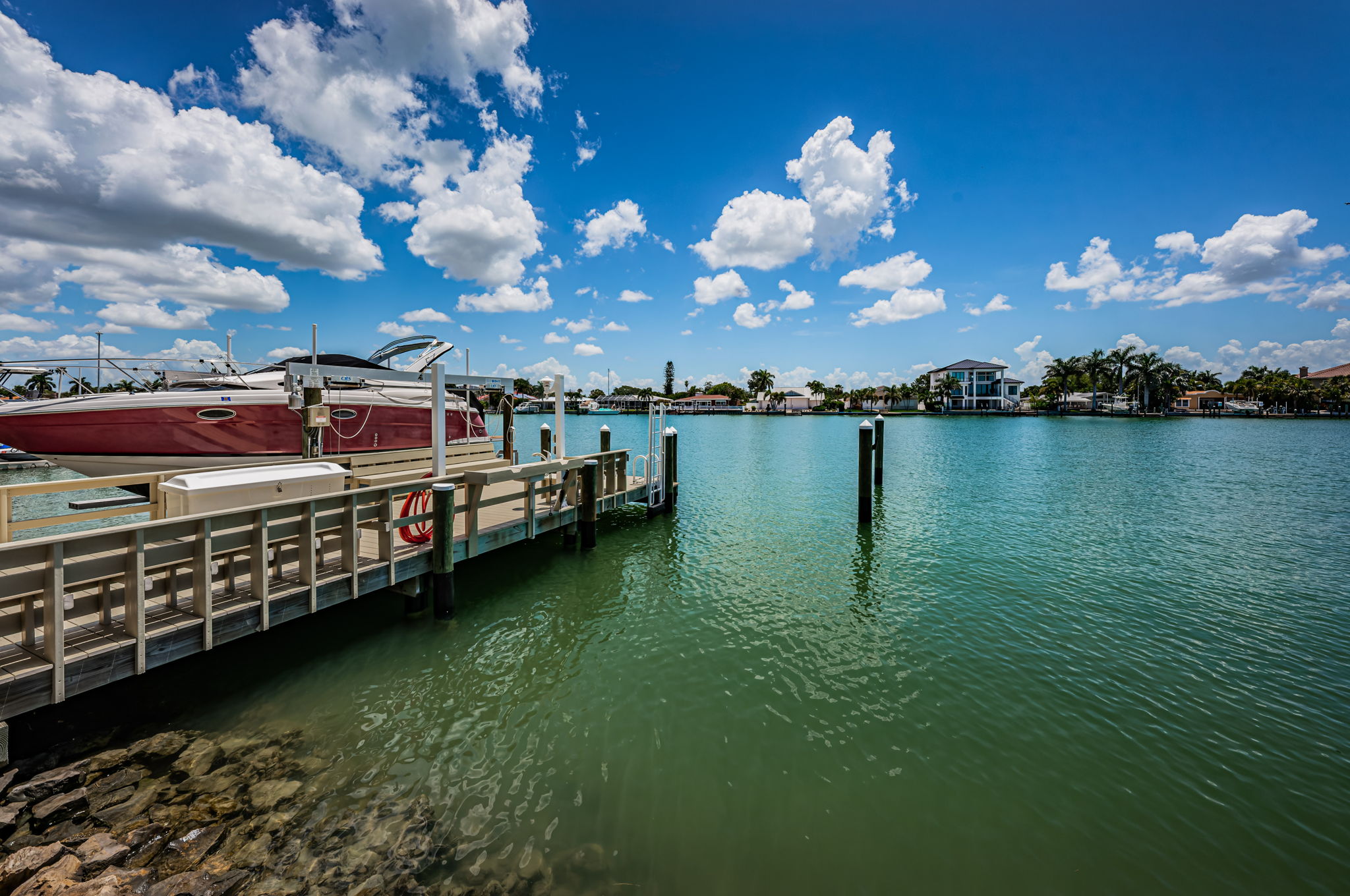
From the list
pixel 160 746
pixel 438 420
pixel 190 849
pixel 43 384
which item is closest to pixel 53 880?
pixel 190 849

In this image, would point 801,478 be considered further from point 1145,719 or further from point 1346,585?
point 1145,719

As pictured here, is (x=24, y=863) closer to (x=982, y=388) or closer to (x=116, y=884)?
(x=116, y=884)

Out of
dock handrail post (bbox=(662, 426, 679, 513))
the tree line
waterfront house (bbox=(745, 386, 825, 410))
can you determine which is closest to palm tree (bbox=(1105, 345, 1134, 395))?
the tree line

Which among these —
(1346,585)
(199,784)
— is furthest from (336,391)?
(1346,585)

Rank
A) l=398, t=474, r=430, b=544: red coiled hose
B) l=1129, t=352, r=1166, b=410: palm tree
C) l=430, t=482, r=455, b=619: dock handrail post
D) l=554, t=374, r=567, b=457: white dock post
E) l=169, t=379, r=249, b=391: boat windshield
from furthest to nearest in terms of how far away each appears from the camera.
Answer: l=1129, t=352, r=1166, b=410: palm tree → l=169, t=379, r=249, b=391: boat windshield → l=554, t=374, r=567, b=457: white dock post → l=398, t=474, r=430, b=544: red coiled hose → l=430, t=482, r=455, b=619: dock handrail post

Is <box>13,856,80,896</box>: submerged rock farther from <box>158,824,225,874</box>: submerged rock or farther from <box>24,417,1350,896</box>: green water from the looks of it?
<box>24,417,1350,896</box>: green water

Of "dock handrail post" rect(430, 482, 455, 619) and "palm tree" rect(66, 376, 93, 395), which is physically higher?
"palm tree" rect(66, 376, 93, 395)

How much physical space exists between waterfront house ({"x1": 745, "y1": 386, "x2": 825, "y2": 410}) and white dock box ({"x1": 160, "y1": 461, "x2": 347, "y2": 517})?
145 metres

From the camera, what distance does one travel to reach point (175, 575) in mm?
5824

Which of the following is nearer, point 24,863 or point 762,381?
point 24,863

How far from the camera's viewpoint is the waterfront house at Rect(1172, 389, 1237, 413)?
11306cm

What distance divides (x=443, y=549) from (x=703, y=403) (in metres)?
148

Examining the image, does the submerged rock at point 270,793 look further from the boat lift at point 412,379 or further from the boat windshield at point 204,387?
the boat windshield at point 204,387

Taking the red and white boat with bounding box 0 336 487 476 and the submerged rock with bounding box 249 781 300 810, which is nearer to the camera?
the submerged rock with bounding box 249 781 300 810
